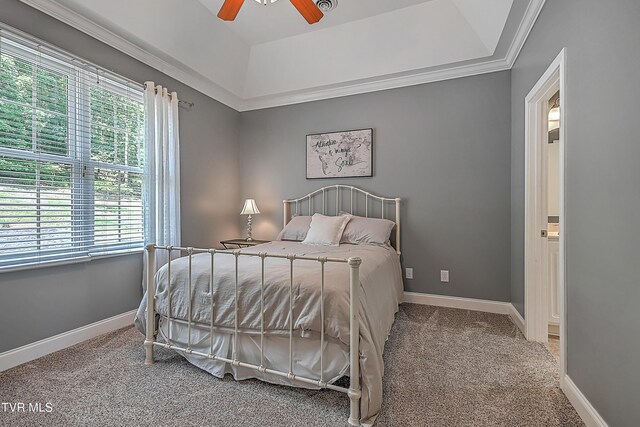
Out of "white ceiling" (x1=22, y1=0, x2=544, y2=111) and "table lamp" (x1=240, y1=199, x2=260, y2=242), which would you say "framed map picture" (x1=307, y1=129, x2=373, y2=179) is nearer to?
"white ceiling" (x1=22, y1=0, x2=544, y2=111)

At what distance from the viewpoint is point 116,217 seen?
2.74 m

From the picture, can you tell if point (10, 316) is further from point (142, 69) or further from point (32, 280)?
point (142, 69)

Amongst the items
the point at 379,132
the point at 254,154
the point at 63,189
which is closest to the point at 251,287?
the point at 63,189

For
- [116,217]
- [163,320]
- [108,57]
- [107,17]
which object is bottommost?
[163,320]

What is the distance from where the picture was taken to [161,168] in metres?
3.03

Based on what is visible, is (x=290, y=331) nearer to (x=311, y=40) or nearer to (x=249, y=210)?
(x=249, y=210)

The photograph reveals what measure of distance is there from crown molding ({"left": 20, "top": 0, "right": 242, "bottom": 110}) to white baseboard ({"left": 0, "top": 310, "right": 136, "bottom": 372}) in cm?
242

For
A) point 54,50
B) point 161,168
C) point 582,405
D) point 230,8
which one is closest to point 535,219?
point 582,405

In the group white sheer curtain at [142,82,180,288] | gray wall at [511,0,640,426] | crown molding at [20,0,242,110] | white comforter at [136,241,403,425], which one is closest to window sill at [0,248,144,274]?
white sheer curtain at [142,82,180,288]

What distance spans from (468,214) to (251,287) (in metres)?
2.51

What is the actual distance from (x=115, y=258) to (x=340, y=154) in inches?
103

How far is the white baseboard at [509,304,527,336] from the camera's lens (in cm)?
261

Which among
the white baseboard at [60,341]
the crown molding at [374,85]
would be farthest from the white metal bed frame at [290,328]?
the crown molding at [374,85]

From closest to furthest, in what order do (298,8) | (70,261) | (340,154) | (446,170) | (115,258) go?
1. (298,8)
2. (70,261)
3. (115,258)
4. (446,170)
5. (340,154)
